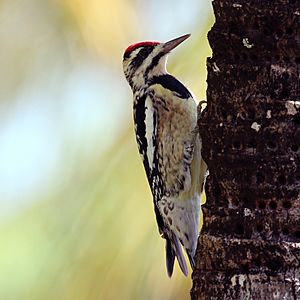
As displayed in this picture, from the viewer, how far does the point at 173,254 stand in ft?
16.3

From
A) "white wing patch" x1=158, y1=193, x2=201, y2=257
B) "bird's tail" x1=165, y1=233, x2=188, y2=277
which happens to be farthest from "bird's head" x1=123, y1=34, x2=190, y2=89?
"bird's tail" x1=165, y1=233, x2=188, y2=277

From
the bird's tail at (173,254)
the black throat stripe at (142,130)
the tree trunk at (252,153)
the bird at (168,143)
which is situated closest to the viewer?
the tree trunk at (252,153)

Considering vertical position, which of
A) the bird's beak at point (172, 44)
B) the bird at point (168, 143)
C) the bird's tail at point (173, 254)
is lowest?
the bird's tail at point (173, 254)

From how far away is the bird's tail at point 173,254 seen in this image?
4855 mm

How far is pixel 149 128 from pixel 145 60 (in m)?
0.40

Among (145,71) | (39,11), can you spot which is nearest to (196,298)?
(145,71)

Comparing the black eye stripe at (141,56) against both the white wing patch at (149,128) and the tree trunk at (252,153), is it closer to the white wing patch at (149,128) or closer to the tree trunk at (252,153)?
the white wing patch at (149,128)

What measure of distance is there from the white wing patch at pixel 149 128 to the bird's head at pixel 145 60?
0.62ft

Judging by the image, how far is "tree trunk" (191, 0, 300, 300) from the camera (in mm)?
3225

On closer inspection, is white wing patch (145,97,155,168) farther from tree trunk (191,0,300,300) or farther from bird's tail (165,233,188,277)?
tree trunk (191,0,300,300)

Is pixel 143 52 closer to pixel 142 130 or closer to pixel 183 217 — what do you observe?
pixel 142 130

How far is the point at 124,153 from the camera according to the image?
5039 millimetres

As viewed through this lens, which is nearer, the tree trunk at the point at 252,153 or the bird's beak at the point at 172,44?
the tree trunk at the point at 252,153

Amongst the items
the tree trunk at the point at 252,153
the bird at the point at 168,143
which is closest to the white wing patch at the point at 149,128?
the bird at the point at 168,143
